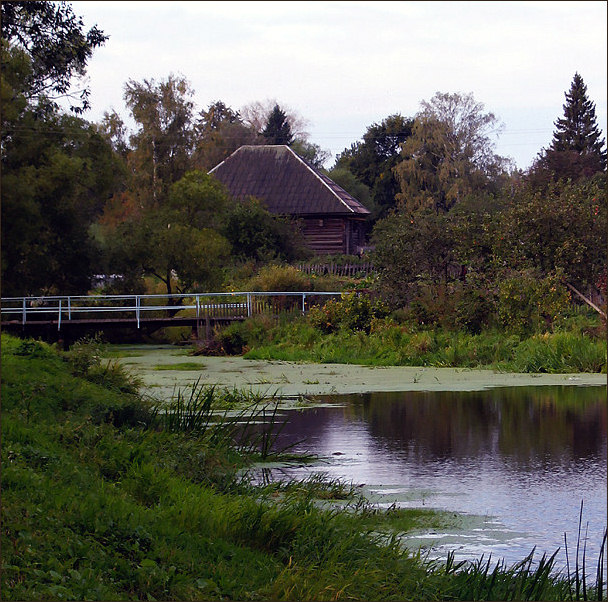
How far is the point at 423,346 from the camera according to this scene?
25578mm

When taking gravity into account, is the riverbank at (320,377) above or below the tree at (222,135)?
below

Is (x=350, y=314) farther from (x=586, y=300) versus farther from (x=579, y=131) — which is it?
(x=579, y=131)

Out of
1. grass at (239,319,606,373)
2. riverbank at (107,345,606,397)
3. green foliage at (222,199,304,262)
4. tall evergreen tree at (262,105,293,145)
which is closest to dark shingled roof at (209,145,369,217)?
green foliage at (222,199,304,262)

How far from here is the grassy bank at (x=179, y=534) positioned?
6.54 meters

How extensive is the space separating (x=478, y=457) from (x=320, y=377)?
941cm

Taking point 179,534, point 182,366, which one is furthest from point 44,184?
point 179,534

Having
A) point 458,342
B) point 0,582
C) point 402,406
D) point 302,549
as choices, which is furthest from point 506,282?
point 0,582

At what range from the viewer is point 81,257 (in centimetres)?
3469

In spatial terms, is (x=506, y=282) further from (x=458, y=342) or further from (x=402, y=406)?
(x=402, y=406)

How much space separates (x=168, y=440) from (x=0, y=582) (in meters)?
5.73

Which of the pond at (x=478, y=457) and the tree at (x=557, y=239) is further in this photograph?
the tree at (x=557, y=239)

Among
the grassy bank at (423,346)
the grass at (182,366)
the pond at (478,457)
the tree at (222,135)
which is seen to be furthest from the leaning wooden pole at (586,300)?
the tree at (222,135)

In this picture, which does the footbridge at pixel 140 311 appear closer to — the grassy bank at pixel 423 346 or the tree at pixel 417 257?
the grassy bank at pixel 423 346

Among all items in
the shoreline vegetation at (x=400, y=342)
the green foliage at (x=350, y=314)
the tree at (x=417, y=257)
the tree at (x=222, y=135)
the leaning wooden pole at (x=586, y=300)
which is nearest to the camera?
the shoreline vegetation at (x=400, y=342)
